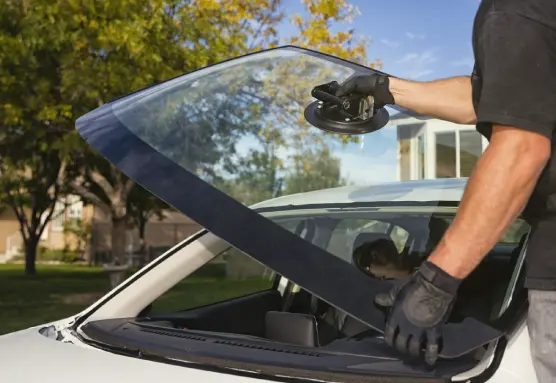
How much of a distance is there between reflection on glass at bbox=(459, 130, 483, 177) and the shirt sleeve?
22.3 inches

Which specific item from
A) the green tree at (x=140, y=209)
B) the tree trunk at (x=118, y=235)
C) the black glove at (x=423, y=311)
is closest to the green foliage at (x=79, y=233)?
the green tree at (x=140, y=209)

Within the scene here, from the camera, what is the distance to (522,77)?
4.44 feet

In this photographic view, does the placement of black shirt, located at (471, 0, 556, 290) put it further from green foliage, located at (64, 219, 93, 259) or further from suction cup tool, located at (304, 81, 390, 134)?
green foliage, located at (64, 219, 93, 259)

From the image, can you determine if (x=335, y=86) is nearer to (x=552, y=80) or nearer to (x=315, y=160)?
(x=315, y=160)

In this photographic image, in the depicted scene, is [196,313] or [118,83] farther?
[118,83]

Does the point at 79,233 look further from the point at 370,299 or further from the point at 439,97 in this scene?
the point at 370,299

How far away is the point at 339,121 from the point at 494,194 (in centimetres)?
88

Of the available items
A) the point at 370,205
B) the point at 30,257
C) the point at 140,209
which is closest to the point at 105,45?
the point at 370,205

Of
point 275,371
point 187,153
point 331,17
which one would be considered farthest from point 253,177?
point 331,17

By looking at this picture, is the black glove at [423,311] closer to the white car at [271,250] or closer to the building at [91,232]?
the white car at [271,250]

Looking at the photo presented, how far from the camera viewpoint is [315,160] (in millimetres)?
2131

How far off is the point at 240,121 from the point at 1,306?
11.1 meters

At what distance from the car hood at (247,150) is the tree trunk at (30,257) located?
75.6ft

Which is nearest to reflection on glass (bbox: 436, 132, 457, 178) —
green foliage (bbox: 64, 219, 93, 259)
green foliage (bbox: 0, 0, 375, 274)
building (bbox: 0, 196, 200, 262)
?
green foliage (bbox: 0, 0, 375, 274)
